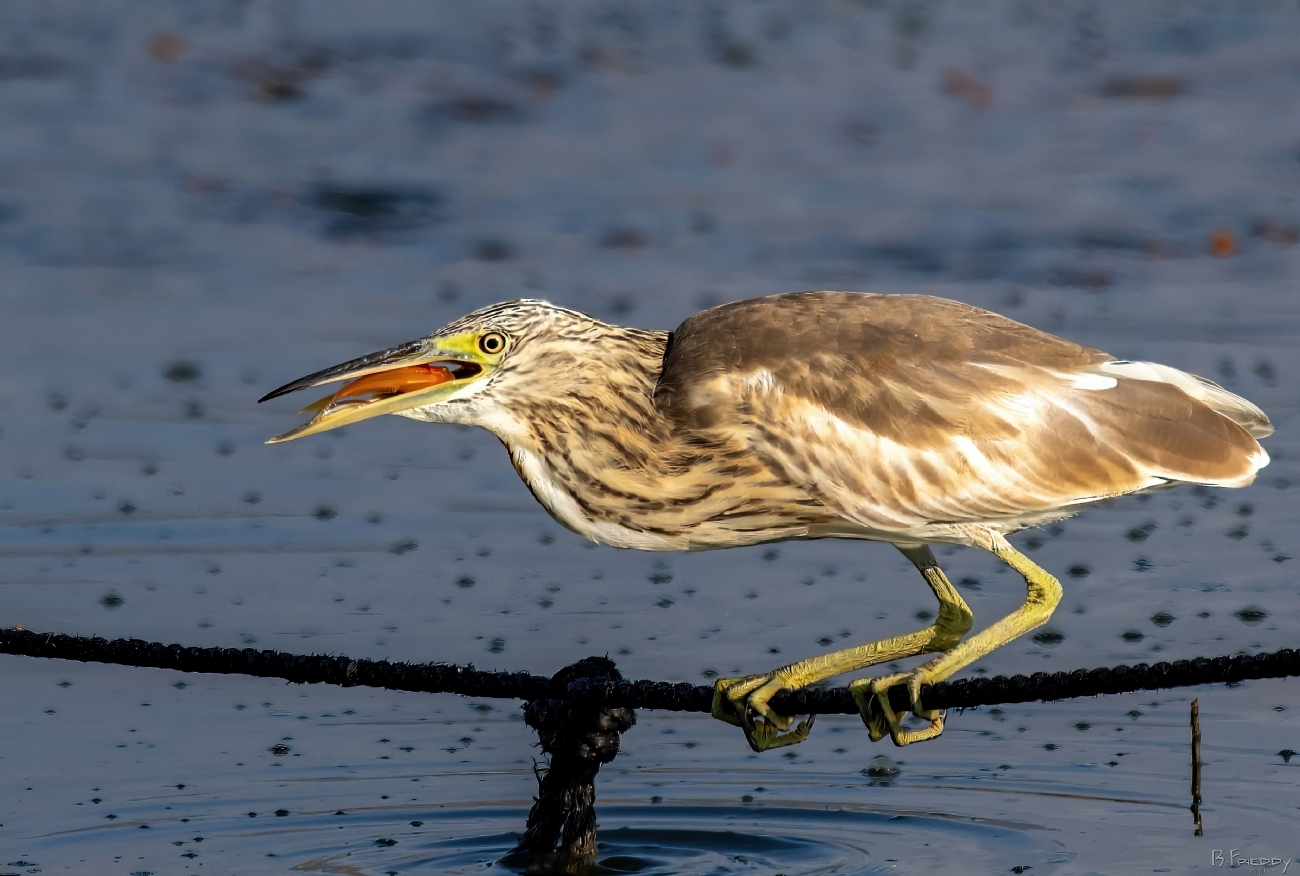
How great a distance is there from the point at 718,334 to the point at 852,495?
539mm

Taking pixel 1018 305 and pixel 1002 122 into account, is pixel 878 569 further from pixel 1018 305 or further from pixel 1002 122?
pixel 1002 122

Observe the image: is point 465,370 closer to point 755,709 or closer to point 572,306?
point 755,709

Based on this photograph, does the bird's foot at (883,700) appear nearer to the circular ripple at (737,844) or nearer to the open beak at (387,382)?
the circular ripple at (737,844)

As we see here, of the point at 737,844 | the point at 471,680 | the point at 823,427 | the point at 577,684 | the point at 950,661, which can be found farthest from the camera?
the point at 737,844

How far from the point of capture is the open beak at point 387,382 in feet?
17.0

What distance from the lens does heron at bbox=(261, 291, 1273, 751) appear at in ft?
18.0

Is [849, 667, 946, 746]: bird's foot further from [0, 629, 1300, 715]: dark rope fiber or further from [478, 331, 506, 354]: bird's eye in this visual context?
[478, 331, 506, 354]: bird's eye

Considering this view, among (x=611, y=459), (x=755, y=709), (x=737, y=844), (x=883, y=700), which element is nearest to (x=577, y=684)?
(x=755, y=709)

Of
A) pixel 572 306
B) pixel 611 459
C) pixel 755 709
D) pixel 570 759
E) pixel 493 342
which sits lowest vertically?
pixel 570 759

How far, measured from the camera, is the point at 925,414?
5.62 m

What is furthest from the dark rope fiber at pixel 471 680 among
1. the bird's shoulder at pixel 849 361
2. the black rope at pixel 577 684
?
the bird's shoulder at pixel 849 361

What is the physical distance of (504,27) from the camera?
53.1 ft

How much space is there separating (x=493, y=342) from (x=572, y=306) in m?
5.74

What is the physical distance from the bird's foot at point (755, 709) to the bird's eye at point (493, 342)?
99 centimetres
